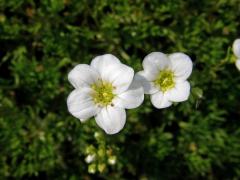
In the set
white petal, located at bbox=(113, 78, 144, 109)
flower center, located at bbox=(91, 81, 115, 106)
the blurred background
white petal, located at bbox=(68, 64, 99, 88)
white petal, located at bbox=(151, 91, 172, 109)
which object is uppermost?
white petal, located at bbox=(68, 64, 99, 88)

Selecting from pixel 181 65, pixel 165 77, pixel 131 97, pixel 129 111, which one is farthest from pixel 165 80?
pixel 129 111

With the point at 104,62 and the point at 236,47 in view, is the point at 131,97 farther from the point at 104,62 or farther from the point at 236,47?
the point at 236,47

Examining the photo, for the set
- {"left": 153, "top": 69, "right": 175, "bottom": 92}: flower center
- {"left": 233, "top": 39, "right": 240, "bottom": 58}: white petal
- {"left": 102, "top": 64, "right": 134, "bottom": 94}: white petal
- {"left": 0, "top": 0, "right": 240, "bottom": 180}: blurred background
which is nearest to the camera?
{"left": 102, "top": 64, "right": 134, "bottom": 94}: white petal

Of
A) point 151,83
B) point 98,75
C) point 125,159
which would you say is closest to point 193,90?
point 151,83

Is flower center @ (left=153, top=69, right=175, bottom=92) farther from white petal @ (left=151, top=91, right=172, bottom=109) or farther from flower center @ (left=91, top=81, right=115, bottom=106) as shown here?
flower center @ (left=91, top=81, right=115, bottom=106)

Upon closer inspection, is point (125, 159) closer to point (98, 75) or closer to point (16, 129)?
point (16, 129)

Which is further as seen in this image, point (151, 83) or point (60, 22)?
point (60, 22)

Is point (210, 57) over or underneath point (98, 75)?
underneath

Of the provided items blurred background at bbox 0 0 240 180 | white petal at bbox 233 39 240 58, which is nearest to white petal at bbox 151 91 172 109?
white petal at bbox 233 39 240 58

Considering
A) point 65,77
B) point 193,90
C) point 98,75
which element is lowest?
point 65,77

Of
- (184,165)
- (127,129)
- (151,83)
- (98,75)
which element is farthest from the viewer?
(184,165)
